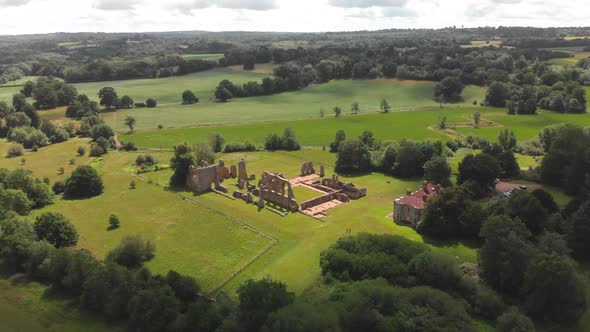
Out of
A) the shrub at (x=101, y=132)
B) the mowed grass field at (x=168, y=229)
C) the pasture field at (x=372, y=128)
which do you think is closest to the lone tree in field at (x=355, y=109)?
the pasture field at (x=372, y=128)

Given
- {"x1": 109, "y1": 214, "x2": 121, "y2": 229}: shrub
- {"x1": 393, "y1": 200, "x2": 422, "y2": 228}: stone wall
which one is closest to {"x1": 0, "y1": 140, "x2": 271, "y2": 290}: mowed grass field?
{"x1": 109, "y1": 214, "x2": 121, "y2": 229}: shrub

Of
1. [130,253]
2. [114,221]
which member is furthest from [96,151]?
[130,253]

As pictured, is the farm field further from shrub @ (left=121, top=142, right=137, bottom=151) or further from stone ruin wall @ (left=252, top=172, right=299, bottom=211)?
shrub @ (left=121, top=142, right=137, bottom=151)

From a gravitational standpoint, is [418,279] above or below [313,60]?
below

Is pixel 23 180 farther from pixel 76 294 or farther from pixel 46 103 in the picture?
pixel 46 103

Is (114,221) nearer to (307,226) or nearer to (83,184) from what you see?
(83,184)

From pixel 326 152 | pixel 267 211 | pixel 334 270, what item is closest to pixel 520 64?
pixel 326 152
